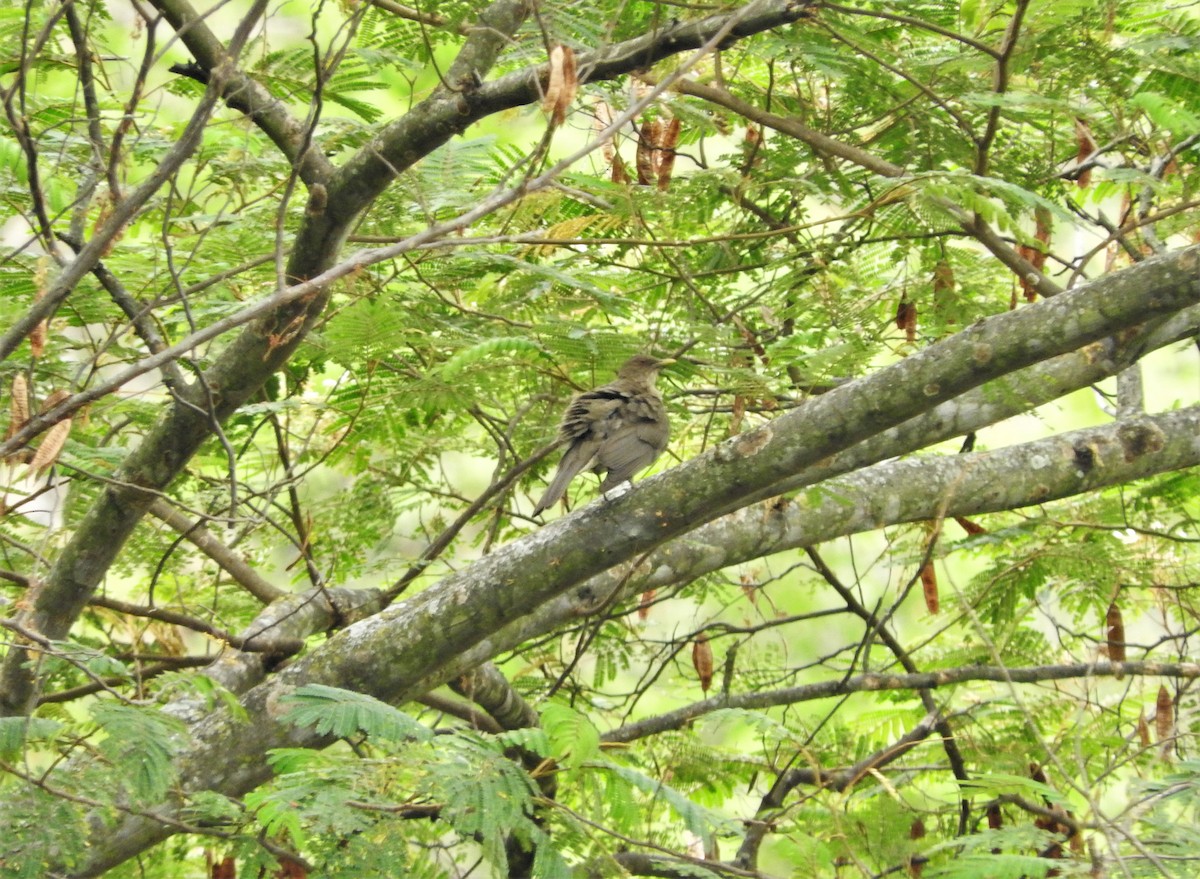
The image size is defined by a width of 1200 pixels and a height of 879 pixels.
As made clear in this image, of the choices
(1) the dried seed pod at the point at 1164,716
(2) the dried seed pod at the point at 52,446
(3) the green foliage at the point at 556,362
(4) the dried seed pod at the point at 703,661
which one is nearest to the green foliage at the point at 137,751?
(3) the green foliage at the point at 556,362

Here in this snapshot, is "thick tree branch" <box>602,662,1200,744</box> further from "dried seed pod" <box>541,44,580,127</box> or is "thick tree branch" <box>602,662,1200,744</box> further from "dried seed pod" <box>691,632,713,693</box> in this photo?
"dried seed pod" <box>541,44,580,127</box>

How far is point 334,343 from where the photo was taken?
13.8 ft

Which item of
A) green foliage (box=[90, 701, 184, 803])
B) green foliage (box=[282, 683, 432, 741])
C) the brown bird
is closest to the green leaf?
green foliage (box=[282, 683, 432, 741])

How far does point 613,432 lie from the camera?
15.8 ft

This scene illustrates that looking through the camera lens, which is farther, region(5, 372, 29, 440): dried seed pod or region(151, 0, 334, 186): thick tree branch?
region(151, 0, 334, 186): thick tree branch

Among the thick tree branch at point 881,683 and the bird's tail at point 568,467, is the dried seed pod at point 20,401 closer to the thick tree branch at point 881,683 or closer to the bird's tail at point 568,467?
the bird's tail at point 568,467

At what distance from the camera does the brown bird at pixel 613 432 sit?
4773mm

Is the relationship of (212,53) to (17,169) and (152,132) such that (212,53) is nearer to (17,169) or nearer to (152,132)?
(17,169)

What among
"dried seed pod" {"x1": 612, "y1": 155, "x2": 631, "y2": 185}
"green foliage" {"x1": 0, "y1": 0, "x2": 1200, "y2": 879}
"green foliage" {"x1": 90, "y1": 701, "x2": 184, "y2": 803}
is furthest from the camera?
"dried seed pod" {"x1": 612, "y1": 155, "x2": 631, "y2": 185}

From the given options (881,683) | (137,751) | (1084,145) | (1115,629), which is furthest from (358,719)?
(1115,629)

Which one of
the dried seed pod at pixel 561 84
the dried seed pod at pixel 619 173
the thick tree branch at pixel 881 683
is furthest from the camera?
the thick tree branch at pixel 881 683

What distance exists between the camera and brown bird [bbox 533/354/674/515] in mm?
4773

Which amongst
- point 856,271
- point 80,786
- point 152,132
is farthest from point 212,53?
point 856,271

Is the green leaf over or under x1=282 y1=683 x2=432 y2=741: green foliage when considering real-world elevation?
over
